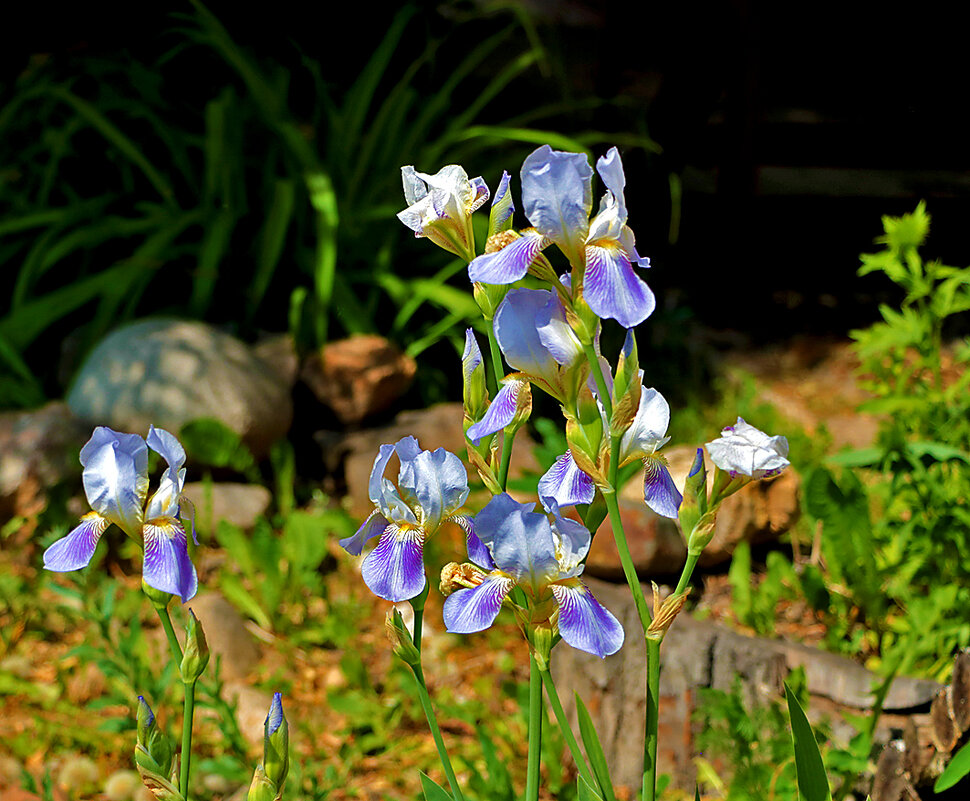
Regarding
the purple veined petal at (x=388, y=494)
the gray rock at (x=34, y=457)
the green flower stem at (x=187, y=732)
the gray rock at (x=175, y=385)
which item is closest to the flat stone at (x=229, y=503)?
the gray rock at (x=175, y=385)

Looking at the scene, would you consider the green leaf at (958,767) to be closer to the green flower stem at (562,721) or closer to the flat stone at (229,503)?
the green flower stem at (562,721)

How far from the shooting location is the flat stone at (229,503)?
2793mm

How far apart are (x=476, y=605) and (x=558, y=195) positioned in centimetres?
32

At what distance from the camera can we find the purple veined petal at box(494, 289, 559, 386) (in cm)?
77

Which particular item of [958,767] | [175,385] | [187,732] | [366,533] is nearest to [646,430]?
[366,533]

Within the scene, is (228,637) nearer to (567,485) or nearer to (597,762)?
(597,762)

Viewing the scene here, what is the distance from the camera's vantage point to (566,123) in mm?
4359

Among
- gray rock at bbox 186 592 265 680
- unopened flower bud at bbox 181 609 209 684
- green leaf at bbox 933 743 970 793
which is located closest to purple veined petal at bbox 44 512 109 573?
unopened flower bud at bbox 181 609 209 684

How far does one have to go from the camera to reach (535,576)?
2.58 ft

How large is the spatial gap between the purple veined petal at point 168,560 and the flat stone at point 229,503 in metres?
1.94

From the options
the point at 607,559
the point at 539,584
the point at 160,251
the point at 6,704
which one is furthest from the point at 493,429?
the point at 160,251

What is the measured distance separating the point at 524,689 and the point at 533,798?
1091mm

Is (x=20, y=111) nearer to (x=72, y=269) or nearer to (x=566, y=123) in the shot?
(x=72, y=269)

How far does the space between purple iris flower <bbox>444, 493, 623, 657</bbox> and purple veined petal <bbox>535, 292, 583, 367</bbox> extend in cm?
12
